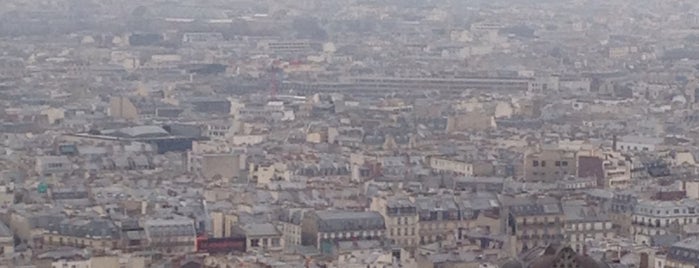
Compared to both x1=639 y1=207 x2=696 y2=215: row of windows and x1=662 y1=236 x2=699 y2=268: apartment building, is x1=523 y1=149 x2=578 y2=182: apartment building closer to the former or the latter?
x1=639 y1=207 x2=696 y2=215: row of windows

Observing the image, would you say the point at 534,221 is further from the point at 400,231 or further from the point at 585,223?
the point at 400,231

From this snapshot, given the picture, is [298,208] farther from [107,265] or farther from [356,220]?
[107,265]

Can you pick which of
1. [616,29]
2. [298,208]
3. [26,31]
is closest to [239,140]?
[298,208]

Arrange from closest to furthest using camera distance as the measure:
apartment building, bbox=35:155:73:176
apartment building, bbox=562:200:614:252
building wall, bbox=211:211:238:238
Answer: building wall, bbox=211:211:238:238
apartment building, bbox=562:200:614:252
apartment building, bbox=35:155:73:176

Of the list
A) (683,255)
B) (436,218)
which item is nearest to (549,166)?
(436,218)

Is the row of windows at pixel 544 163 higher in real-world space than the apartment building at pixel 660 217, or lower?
lower

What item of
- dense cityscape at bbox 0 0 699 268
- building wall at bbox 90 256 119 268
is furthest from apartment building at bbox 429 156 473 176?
building wall at bbox 90 256 119 268

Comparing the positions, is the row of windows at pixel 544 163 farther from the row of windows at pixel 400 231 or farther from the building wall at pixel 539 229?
the row of windows at pixel 400 231

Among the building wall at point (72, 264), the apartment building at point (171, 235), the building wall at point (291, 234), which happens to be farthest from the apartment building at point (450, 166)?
the building wall at point (72, 264)
